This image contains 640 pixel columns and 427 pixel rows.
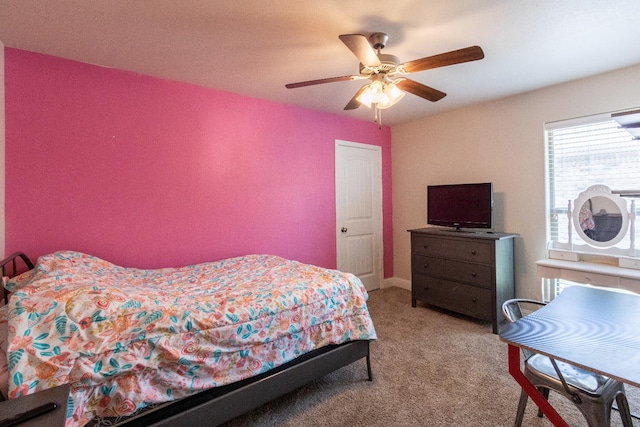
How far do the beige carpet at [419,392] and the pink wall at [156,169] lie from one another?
1593 mm

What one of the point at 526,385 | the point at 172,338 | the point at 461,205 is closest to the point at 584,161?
the point at 461,205

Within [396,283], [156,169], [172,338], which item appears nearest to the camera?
[172,338]

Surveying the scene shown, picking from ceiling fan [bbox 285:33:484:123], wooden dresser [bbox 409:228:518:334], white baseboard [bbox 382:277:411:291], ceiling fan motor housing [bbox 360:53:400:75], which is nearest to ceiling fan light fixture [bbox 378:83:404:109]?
ceiling fan [bbox 285:33:484:123]

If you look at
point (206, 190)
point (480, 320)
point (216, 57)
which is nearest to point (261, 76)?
point (216, 57)

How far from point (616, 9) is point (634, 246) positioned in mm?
1922

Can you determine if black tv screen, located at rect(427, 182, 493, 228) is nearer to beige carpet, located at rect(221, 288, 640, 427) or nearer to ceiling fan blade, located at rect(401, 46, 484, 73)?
beige carpet, located at rect(221, 288, 640, 427)

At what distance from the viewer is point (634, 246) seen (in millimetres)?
2619

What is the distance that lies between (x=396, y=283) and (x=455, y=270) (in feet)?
4.63

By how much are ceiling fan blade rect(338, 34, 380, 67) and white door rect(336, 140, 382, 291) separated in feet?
7.20

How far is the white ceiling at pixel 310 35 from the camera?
5.91ft

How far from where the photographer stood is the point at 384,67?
6.55 ft

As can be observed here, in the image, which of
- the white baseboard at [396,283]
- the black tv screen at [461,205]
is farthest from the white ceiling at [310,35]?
the white baseboard at [396,283]

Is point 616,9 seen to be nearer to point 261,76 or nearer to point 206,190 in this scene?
point 261,76

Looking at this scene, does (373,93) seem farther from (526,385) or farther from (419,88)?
(526,385)
